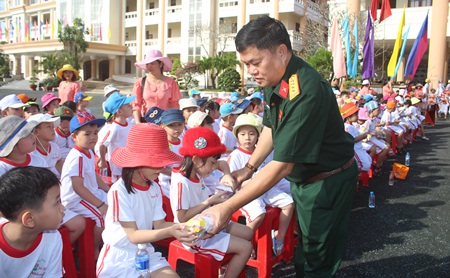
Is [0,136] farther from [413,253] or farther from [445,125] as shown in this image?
[445,125]

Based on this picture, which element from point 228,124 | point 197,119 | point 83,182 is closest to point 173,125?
point 197,119

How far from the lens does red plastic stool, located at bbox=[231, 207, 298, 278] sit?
3229 millimetres

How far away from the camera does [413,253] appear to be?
12.5 feet

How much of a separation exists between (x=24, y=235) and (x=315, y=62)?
57.6 feet

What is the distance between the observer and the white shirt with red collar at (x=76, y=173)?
3.23m

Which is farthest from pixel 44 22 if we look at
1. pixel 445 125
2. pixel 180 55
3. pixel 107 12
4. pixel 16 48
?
pixel 445 125

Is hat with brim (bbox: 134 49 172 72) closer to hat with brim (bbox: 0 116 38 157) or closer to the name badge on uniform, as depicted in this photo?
hat with brim (bbox: 0 116 38 157)

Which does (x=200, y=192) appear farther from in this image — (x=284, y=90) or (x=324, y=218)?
(x=284, y=90)

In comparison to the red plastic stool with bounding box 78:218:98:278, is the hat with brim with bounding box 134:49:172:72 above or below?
above

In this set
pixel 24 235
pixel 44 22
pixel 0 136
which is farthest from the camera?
pixel 44 22

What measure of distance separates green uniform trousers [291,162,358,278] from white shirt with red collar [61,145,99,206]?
1.90m

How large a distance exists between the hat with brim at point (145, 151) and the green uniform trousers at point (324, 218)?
882 mm

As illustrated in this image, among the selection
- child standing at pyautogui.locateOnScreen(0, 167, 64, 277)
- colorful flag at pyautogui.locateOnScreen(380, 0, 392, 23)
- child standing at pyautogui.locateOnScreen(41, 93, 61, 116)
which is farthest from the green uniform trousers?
colorful flag at pyautogui.locateOnScreen(380, 0, 392, 23)

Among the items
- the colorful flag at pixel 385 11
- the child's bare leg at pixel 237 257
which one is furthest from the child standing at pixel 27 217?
the colorful flag at pixel 385 11
